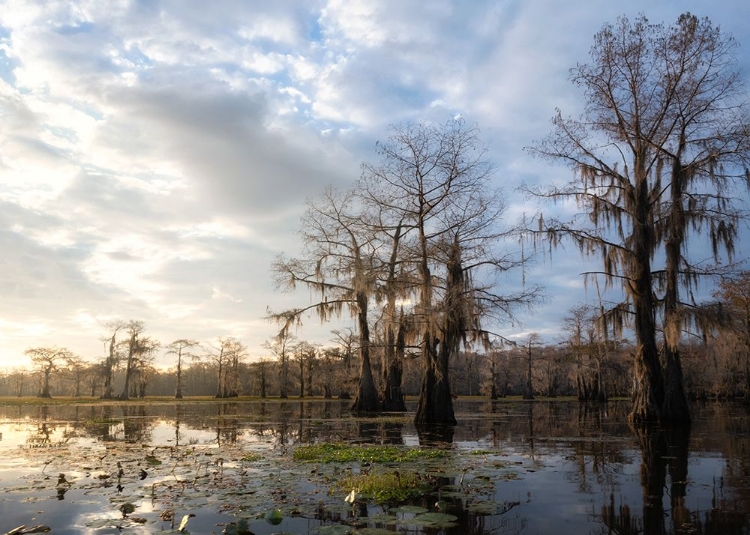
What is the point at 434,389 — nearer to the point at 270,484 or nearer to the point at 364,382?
the point at 364,382

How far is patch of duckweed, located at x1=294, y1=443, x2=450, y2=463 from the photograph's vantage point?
9.59m

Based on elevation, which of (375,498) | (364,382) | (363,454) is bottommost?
(363,454)

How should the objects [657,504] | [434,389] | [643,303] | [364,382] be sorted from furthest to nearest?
[364,382] < [643,303] < [434,389] < [657,504]

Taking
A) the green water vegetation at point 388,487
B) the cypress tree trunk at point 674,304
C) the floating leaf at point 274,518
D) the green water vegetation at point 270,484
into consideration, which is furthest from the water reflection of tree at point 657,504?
the cypress tree trunk at point 674,304

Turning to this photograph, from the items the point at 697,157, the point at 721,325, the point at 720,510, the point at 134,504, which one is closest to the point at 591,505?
the point at 720,510

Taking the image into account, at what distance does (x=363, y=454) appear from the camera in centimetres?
1009

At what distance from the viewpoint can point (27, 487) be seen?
7.29 m

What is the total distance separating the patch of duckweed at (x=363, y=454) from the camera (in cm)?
959

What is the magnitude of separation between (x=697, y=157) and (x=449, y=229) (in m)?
9.69

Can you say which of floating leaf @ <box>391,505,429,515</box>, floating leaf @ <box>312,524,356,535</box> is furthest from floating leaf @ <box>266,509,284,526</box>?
floating leaf @ <box>391,505,429,515</box>

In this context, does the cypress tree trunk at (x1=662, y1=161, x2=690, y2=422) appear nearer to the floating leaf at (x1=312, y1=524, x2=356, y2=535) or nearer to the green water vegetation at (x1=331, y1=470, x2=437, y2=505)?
the green water vegetation at (x1=331, y1=470, x2=437, y2=505)

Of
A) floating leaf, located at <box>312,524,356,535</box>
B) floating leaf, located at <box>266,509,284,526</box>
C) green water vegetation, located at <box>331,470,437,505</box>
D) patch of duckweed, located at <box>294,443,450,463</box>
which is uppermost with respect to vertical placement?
floating leaf, located at <box>266,509,284,526</box>

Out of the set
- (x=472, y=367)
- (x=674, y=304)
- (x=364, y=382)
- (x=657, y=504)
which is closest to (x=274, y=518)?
(x=657, y=504)

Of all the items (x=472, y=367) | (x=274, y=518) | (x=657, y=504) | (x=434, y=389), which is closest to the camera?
(x=274, y=518)
